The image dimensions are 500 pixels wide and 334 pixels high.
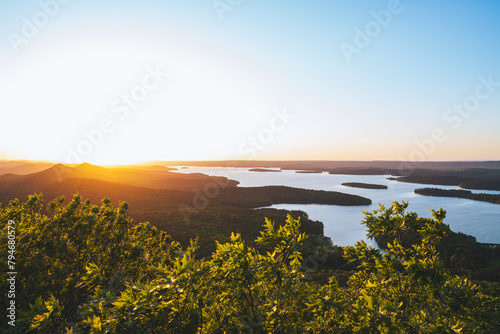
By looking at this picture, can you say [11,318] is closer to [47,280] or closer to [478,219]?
[47,280]

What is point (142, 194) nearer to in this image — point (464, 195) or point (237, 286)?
point (237, 286)

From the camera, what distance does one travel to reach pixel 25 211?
10055 millimetres

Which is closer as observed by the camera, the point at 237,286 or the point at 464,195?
the point at 237,286

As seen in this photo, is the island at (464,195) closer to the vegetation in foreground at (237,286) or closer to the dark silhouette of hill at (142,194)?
the dark silhouette of hill at (142,194)

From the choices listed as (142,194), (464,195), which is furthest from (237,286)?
(464,195)

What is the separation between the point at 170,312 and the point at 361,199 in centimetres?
9498

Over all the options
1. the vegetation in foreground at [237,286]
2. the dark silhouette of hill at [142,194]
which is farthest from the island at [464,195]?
the vegetation in foreground at [237,286]

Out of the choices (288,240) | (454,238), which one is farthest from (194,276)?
(454,238)

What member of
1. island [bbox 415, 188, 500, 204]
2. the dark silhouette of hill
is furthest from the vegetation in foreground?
island [bbox 415, 188, 500, 204]

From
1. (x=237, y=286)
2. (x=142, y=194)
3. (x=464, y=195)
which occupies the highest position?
(x=237, y=286)

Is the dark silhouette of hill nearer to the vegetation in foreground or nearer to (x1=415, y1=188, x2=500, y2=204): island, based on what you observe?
(x1=415, y1=188, x2=500, y2=204): island

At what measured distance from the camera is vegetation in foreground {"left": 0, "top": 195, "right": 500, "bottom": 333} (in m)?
4.35

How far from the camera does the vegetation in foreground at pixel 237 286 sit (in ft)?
14.3

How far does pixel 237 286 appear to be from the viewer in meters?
4.99
